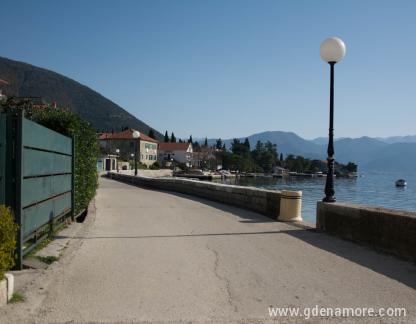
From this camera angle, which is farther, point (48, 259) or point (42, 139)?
point (42, 139)

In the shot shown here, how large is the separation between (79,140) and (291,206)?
19.0ft

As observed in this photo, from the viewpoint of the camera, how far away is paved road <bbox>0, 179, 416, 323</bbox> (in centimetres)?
555

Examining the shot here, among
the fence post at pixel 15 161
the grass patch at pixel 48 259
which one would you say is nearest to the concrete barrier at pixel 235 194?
the grass patch at pixel 48 259

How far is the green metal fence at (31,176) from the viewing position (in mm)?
6781

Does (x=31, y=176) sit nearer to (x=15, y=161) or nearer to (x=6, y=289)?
(x=15, y=161)

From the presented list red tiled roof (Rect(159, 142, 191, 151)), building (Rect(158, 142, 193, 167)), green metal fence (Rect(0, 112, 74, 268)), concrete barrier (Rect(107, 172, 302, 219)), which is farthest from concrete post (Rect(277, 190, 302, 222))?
red tiled roof (Rect(159, 142, 191, 151))

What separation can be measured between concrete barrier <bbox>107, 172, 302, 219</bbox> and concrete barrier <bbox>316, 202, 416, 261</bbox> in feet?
11.0

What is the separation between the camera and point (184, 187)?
97.8 ft

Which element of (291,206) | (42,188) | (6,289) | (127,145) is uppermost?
(127,145)

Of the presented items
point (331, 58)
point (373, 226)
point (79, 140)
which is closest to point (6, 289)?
point (373, 226)

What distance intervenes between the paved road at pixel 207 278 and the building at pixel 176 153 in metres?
153

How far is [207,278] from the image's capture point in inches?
279

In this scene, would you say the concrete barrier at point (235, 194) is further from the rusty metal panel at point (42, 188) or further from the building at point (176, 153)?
the building at point (176, 153)

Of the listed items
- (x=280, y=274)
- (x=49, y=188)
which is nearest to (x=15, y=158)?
(x=49, y=188)
